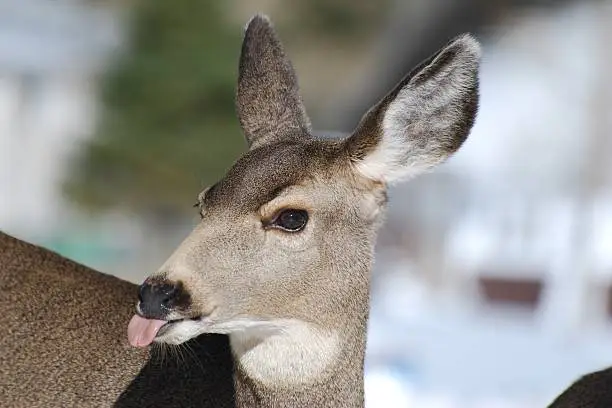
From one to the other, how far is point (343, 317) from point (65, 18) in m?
26.4

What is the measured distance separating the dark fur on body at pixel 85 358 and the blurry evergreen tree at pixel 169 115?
60.8ft

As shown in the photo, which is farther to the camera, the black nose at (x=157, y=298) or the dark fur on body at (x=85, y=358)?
the dark fur on body at (x=85, y=358)

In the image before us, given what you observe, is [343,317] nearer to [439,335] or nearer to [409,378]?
[409,378]

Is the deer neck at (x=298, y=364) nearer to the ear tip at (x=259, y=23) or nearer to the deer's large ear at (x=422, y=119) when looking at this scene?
the deer's large ear at (x=422, y=119)

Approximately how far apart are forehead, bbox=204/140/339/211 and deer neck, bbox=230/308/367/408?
A: 0.43m

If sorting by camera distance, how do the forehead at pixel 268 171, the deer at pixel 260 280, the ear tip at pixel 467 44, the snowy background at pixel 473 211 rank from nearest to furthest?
the deer at pixel 260 280
the forehead at pixel 268 171
the ear tip at pixel 467 44
the snowy background at pixel 473 211

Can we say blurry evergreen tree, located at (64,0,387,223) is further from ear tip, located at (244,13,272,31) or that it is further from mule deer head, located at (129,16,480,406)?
mule deer head, located at (129,16,480,406)

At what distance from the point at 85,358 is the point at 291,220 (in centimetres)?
107

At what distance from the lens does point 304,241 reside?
4.86 metres

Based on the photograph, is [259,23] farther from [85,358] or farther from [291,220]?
[85,358]

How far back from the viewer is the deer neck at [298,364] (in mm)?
4887

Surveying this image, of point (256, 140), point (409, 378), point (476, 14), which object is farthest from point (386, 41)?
point (256, 140)

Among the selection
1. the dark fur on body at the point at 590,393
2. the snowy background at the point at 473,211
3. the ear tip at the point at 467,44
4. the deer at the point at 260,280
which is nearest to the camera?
the deer at the point at 260,280

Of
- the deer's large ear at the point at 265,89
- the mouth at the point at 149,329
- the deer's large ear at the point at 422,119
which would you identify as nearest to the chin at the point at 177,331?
the mouth at the point at 149,329
